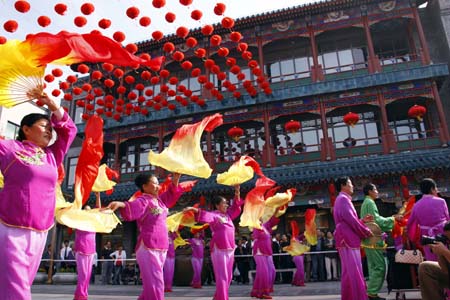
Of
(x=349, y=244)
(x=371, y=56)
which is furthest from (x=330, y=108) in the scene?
(x=349, y=244)

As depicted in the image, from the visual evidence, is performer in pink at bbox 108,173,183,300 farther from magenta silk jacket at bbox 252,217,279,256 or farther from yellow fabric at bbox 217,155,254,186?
magenta silk jacket at bbox 252,217,279,256

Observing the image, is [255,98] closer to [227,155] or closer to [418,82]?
[227,155]

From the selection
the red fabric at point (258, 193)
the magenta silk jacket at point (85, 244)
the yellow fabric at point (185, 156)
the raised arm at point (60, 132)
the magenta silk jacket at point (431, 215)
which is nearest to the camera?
the raised arm at point (60, 132)

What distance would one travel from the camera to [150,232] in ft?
12.0

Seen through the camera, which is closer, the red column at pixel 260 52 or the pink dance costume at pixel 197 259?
the pink dance costume at pixel 197 259

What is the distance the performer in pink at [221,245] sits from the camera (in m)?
4.74

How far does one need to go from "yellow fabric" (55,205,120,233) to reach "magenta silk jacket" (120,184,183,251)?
1.96 feet

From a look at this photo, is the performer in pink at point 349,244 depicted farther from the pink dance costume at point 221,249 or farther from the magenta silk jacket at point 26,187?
the magenta silk jacket at point 26,187

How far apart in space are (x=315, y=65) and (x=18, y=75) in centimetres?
1345

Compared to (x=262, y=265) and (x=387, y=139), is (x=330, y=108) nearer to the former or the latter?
(x=387, y=139)

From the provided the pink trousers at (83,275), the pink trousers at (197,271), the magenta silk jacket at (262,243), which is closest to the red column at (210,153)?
the pink trousers at (197,271)

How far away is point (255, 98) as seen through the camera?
14.8m

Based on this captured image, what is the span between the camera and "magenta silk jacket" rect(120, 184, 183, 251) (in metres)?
3.59

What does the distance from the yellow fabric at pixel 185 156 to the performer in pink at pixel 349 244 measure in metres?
1.81
